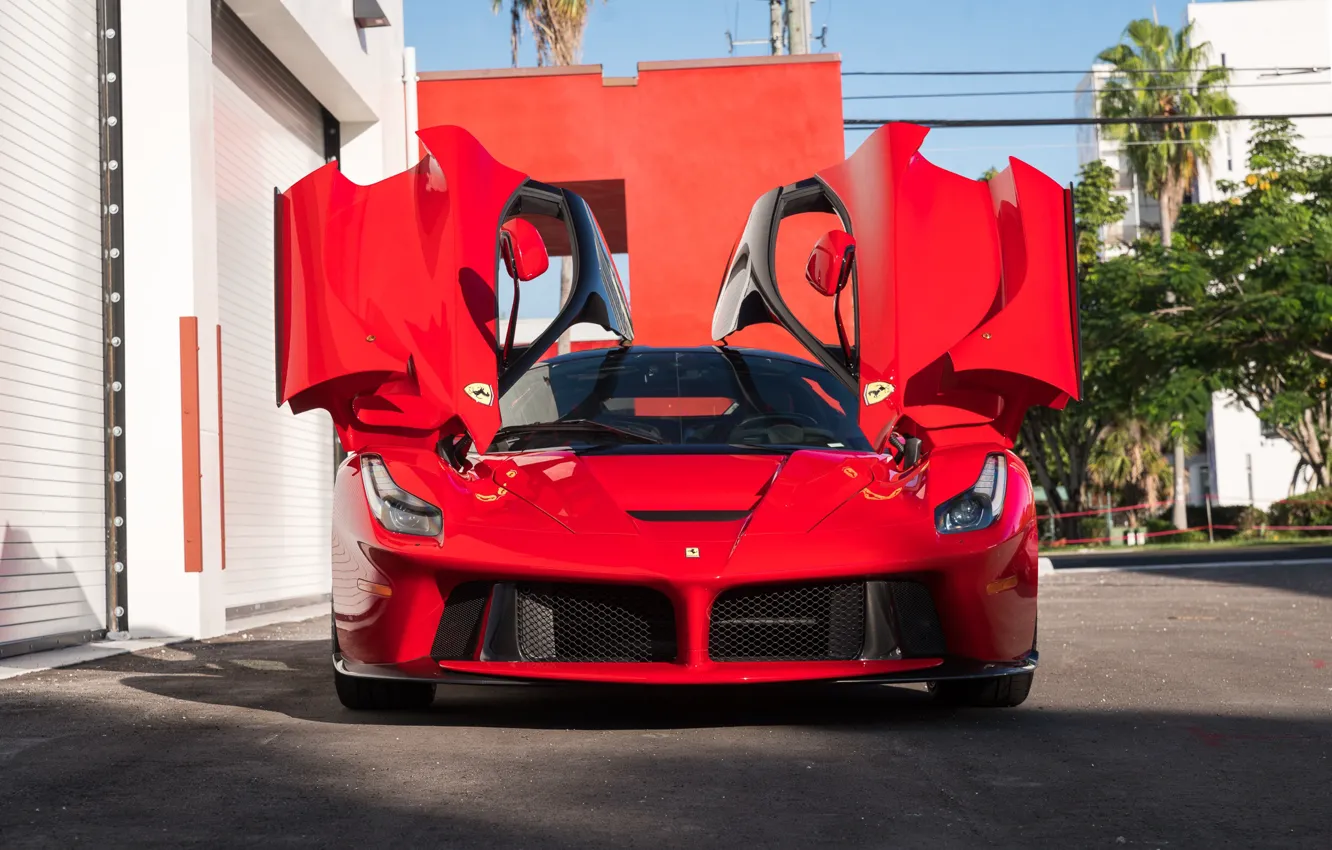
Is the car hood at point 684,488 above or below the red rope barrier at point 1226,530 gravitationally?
above

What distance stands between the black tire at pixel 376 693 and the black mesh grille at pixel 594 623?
1.96ft

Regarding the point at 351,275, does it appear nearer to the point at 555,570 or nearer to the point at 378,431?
the point at 378,431

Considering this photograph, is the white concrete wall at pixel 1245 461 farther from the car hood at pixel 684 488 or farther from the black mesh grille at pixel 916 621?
the black mesh grille at pixel 916 621

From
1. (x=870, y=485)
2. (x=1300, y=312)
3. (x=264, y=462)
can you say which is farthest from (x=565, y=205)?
(x=1300, y=312)

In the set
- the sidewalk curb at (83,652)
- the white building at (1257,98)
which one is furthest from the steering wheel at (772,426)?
the white building at (1257,98)

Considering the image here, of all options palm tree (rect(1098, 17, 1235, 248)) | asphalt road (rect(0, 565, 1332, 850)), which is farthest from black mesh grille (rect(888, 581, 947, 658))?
palm tree (rect(1098, 17, 1235, 248))

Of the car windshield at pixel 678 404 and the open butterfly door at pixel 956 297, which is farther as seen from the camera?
the car windshield at pixel 678 404

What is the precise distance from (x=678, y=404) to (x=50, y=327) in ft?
13.8

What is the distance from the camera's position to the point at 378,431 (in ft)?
16.1

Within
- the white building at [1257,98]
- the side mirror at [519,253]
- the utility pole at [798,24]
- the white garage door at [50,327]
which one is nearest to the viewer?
the side mirror at [519,253]

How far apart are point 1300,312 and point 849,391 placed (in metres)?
21.6

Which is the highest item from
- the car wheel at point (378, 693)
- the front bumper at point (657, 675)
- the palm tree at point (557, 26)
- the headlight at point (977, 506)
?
the palm tree at point (557, 26)

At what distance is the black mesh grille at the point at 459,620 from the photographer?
4.24 m

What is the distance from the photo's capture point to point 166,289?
8672 millimetres
